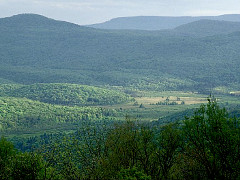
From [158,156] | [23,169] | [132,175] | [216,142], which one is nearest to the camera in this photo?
[132,175]

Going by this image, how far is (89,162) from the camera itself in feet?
173

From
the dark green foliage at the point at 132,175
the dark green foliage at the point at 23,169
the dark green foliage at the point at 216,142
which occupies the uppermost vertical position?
the dark green foliage at the point at 216,142

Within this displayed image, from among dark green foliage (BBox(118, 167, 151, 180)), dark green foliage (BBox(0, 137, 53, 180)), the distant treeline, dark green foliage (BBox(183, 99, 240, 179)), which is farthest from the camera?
dark green foliage (BBox(0, 137, 53, 180))

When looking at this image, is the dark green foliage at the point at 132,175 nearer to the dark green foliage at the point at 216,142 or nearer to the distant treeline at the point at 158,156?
the distant treeline at the point at 158,156

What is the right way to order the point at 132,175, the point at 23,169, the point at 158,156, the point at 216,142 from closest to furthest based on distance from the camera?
the point at 132,175 → the point at 216,142 → the point at 23,169 → the point at 158,156

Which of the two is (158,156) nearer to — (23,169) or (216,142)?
(216,142)

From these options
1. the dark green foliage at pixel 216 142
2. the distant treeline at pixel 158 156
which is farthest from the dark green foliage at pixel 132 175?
the dark green foliage at pixel 216 142

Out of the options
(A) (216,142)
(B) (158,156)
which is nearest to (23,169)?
(B) (158,156)

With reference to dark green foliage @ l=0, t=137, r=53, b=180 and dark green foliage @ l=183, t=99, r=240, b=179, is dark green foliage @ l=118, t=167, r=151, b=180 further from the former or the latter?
dark green foliage @ l=0, t=137, r=53, b=180

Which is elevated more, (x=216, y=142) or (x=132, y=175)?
(x=216, y=142)

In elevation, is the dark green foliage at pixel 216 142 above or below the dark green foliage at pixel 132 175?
above

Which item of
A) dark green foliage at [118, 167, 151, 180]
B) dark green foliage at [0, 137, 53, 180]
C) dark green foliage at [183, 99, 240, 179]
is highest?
dark green foliage at [183, 99, 240, 179]

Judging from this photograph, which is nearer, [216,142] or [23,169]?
[216,142]

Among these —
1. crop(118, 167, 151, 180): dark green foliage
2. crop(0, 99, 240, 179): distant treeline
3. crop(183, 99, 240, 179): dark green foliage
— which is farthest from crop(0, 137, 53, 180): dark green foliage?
crop(183, 99, 240, 179): dark green foliage
